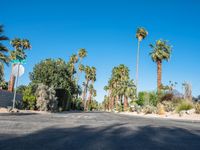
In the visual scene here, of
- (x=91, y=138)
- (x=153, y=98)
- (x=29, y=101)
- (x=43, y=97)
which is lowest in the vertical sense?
(x=91, y=138)

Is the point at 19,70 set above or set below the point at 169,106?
above

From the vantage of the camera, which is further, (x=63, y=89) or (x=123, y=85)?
(x=123, y=85)

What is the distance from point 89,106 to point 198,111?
8039 cm

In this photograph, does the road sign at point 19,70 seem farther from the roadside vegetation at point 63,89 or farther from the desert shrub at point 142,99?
the desert shrub at point 142,99

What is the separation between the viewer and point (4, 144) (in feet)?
19.5

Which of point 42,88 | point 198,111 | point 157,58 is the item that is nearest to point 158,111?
point 198,111

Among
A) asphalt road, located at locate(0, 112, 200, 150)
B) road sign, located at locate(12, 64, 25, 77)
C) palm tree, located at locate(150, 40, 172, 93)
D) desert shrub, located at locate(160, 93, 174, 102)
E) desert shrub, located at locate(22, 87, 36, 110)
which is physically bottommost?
asphalt road, located at locate(0, 112, 200, 150)

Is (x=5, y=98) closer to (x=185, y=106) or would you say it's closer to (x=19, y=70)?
(x=19, y=70)

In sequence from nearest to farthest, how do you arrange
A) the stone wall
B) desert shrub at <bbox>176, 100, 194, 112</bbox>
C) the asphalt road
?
1. the asphalt road
2. the stone wall
3. desert shrub at <bbox>176, 100, 194, 112</bbox>

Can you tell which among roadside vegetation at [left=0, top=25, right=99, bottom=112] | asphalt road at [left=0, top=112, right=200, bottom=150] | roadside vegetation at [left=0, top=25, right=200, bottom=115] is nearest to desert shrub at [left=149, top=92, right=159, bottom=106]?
roadside vegetation at [left=0, top=25, right=200, bottom=115]

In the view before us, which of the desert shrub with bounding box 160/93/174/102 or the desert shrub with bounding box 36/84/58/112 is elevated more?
the desert shrub with bounding box 160/93/174/102

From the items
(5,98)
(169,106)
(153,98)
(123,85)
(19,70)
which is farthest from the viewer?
(123,85)

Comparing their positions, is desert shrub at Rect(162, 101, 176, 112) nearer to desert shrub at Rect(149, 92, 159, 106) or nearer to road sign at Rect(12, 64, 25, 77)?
desert shrub at Rect(149, 92, 159, 106)

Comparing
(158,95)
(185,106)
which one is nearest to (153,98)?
(158,95)
